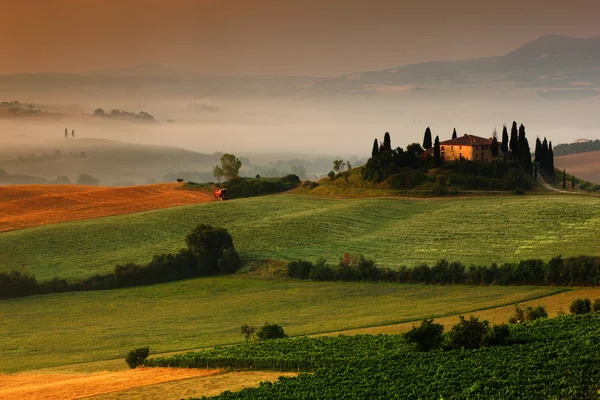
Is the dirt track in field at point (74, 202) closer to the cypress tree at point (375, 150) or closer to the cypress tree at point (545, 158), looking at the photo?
the cypress tree at point (375, 150)

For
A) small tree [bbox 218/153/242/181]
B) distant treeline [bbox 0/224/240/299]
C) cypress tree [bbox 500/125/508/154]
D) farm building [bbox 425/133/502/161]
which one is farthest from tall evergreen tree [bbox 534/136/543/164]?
distant treeline [bbox 0/224/240/299]

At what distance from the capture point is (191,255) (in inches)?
3708

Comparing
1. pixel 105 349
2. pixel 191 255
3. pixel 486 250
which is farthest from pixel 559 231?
pixel 105 349

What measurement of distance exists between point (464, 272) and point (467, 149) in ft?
193

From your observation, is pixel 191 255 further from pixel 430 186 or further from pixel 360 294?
pixel 430 186

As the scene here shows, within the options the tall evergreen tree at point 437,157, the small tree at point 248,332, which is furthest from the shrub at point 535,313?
the tall evergreen tree at point 437,157

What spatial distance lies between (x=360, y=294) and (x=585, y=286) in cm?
2064

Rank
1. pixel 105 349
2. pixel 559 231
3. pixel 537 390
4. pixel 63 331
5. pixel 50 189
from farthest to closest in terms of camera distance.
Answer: pixel 50 189, pixel 559 231, pixel 63 331, pixel 105 349, pixel 537 390

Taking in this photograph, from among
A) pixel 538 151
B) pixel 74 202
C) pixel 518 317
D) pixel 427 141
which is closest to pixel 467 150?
pixel 427 141

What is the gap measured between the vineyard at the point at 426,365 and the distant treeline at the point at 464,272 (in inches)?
788

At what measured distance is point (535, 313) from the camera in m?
62.7

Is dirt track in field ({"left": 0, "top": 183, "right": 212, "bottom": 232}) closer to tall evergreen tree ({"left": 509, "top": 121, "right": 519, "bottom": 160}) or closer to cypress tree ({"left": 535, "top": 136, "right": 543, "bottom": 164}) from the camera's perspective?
tall evergreen tree ({"left": 509, "top": 121, "right": 519, "bottom": 160})

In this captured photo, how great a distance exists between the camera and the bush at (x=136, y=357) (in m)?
57.8

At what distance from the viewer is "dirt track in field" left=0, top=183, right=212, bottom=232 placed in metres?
120
